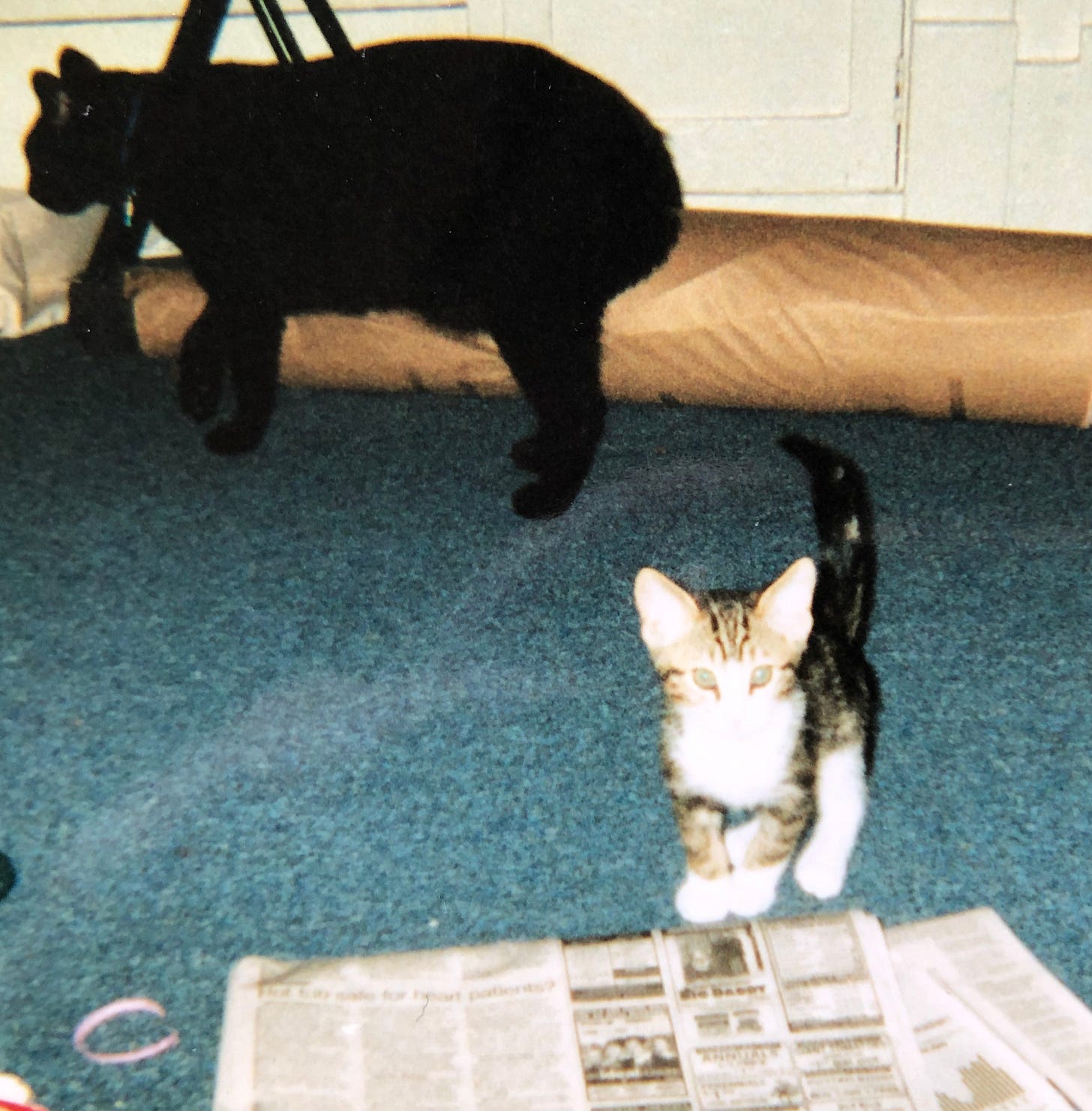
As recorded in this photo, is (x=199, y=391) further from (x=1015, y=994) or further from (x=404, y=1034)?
(x=1015, y=994)

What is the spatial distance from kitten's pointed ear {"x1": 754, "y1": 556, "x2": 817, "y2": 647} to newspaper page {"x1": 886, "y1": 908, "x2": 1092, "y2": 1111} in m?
0.28

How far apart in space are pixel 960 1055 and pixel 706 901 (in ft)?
0.77

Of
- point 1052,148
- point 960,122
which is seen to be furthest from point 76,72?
point 1052,148

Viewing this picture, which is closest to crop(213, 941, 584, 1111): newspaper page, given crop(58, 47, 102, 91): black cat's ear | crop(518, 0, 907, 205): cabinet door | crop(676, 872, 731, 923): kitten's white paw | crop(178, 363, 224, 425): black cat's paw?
crop(676, 872, 731, 923): kitten's white paw

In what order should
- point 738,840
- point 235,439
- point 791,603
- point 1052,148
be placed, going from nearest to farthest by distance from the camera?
point 791,603
point 738,840
point 235,439
point 1052,148

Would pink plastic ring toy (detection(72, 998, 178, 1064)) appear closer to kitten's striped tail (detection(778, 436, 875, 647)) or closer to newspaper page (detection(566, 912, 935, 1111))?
newspaper page (detection(566, 912, 935, 1111))

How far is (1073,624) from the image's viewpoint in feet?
4.40

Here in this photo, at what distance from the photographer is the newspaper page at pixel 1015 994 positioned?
809mm

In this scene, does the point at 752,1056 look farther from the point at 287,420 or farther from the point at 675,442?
the point at 287,420

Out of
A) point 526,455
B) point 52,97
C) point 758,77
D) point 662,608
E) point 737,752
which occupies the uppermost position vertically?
point 52,97

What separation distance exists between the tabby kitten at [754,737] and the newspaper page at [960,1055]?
0.12 m

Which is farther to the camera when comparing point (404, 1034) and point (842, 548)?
point (842, 548)

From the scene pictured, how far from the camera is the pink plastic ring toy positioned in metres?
0.86

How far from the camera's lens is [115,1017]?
0.90 m
